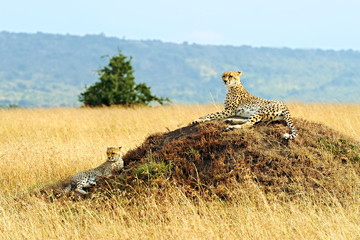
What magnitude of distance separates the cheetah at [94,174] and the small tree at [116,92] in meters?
14.5

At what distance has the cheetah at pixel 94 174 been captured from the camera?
7047 mm

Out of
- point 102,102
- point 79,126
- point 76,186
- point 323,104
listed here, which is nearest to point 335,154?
point 76,186

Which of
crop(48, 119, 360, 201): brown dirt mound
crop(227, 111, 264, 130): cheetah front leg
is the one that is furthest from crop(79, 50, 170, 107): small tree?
crop(48, 119, 360, 201): brown dirt mound

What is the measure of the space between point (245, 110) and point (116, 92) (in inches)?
582

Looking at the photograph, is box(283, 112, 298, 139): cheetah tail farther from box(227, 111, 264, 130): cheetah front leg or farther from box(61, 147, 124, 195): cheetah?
box(61, 147, 124, 195): cheetah

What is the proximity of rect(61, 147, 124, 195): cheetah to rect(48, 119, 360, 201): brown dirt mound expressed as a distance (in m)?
0.17

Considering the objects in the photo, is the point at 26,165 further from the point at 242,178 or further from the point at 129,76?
the point at 129,76

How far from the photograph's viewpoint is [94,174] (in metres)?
7.20

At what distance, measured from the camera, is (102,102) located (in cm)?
2236

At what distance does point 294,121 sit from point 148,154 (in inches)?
96.9

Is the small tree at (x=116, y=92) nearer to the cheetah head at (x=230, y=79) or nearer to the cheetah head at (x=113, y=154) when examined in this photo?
the cheetah head at (x=230, y=79)

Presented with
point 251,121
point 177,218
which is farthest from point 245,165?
point 177,218

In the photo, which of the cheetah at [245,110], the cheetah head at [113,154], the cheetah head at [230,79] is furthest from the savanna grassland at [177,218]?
the cheetah head at [230,79]

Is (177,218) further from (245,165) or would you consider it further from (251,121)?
(251,121)
